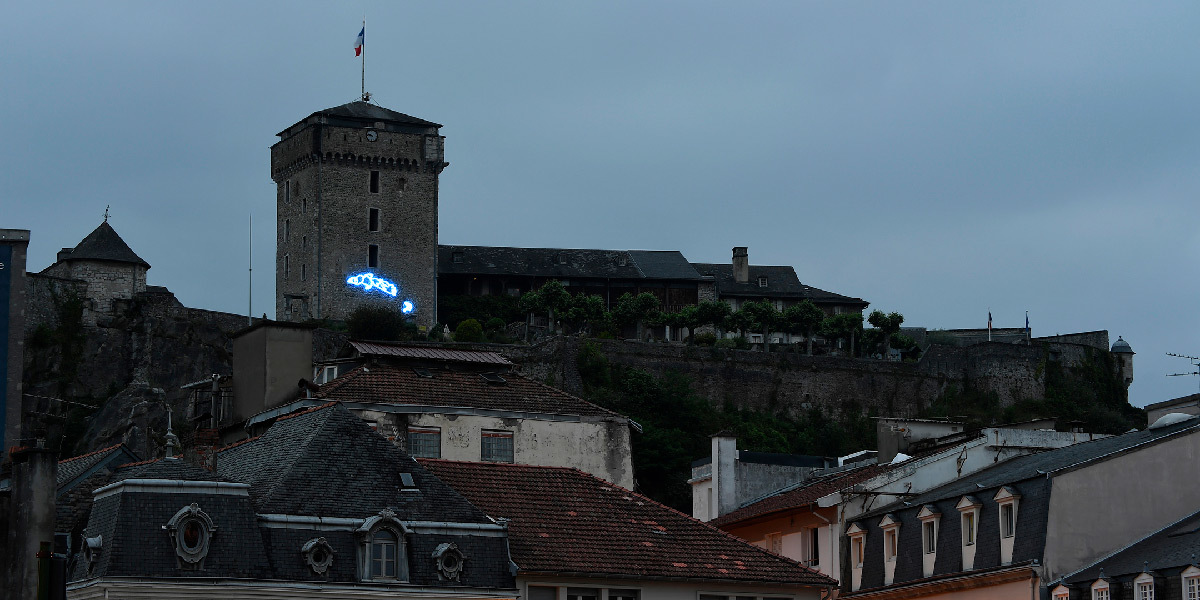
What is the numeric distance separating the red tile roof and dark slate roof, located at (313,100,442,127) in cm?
6069

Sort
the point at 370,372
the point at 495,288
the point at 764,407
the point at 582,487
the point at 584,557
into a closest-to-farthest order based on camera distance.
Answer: the point at 584,557 < the point at 582,487 < the point at 370,372 < the point at 764,407 < the point at 495,288

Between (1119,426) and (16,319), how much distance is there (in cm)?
5937

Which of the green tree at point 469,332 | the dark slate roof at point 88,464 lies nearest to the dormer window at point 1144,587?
the dark slate roof at point 88,464

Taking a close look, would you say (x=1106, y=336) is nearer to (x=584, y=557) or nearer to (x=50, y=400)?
(x=50, y=400)

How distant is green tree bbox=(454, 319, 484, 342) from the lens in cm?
9158

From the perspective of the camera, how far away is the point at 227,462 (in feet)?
95.4

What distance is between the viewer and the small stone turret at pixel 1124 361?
4023 inches

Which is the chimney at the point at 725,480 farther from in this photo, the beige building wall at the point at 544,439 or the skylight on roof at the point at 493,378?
the skylight on roof at the point at 493,378

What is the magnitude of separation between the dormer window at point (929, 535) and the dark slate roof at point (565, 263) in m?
70.3

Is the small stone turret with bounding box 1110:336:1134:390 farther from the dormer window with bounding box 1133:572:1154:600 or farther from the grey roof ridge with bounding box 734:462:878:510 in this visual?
the dormer window with bounding box 1133:572:1154:600

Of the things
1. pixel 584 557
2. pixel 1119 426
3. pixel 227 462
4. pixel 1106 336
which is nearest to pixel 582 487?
pixel 584 557

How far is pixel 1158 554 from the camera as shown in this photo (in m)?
28.8

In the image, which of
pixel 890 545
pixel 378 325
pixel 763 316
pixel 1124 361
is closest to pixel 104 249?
pixel 378 325

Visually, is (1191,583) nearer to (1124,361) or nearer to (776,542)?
(776,542)
